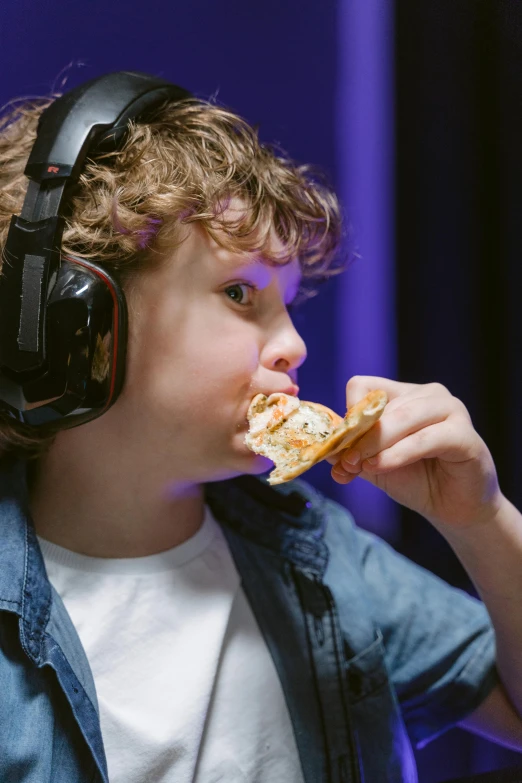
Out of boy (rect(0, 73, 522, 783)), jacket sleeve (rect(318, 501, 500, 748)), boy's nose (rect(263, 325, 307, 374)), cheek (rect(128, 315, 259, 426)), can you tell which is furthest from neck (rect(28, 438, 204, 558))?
jacket sleeve (rect(318, 501, 500, 748))

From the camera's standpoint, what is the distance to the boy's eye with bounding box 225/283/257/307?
961 millimetres

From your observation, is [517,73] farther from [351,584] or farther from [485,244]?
[351,584]

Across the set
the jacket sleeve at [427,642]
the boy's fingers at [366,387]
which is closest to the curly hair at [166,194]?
the boy's fingers at [366,387]

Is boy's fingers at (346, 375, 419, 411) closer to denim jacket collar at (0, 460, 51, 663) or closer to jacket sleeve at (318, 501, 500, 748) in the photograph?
jacket sleeve at (318, 501, 500, 748)

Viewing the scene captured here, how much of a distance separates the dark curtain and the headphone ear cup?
0.56m

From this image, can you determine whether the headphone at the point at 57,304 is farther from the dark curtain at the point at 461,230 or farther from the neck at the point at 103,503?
the dark curtain at the point at 461,230

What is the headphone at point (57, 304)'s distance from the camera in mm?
837

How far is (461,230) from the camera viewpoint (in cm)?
118

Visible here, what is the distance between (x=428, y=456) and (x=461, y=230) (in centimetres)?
48

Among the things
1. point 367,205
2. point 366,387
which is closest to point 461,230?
point 367,205

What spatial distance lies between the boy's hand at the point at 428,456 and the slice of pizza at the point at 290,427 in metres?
0.04

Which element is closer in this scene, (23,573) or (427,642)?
(23,573)

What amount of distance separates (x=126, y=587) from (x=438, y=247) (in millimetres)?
783

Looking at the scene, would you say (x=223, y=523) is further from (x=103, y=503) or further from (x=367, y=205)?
(x=367, y=205)
